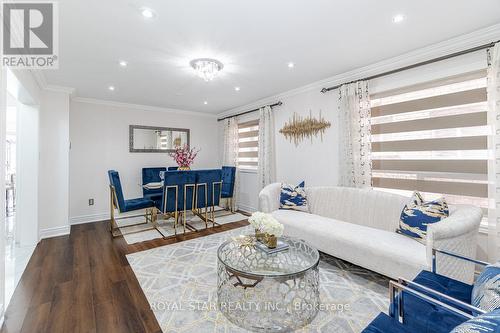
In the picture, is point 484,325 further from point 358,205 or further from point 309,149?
point 309,149

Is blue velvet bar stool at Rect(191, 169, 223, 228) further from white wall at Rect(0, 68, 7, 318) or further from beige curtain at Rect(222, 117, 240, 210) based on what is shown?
white wall at Rect(0, 68, 7, 318)

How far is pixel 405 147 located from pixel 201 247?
3091 millimetres

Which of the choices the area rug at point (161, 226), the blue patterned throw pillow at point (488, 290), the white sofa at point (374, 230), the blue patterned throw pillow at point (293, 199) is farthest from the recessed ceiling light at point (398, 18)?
the area rug at point (161, 226)

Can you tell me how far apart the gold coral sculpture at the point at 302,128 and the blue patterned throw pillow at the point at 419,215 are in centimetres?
173

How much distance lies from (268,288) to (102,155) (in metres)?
4.50

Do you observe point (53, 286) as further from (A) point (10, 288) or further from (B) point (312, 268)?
(B) point (312, 268)

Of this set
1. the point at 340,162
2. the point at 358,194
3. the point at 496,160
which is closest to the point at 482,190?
the point at 496,160

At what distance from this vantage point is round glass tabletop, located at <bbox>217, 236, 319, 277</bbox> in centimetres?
192

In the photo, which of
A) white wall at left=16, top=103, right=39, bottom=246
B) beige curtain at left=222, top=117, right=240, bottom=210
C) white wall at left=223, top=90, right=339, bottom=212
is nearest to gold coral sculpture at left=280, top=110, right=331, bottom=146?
white wall at left=223, top=90, right=339, bottom=212

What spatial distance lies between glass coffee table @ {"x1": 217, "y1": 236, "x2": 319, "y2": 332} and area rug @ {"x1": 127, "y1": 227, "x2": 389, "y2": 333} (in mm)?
112

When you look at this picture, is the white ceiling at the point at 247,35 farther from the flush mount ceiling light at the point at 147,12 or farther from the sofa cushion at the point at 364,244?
the sofa cushion at the point at 364,244

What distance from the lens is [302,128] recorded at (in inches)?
164

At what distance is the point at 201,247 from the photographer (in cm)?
338

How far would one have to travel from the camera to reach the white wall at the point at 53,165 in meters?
3.80
